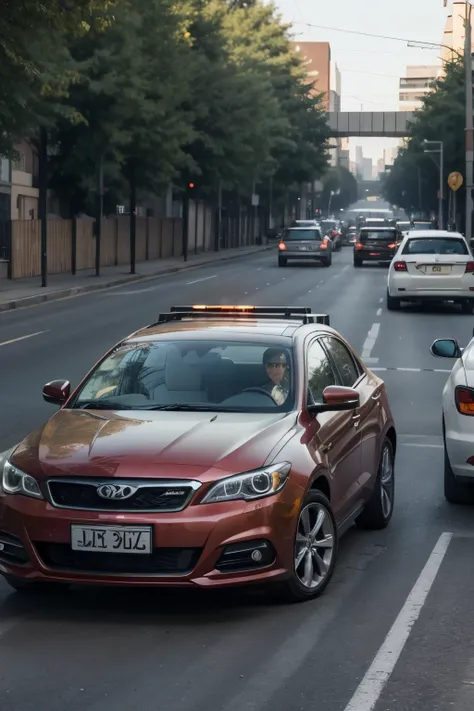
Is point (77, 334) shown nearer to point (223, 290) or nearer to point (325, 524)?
point (223, 290)

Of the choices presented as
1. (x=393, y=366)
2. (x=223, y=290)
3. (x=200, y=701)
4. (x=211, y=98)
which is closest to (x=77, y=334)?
(x=393, y=366)

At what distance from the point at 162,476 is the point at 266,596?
40.3 inches

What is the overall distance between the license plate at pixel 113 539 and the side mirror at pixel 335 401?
1.49 m

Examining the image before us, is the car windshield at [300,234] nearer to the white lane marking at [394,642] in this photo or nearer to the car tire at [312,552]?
the white lane marking at [394,642]

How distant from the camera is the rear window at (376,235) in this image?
56.7m

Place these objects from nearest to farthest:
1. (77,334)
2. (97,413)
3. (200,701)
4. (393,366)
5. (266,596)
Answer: (200,701) → (266,596) → (97,413) → (393,366) → (77,334)

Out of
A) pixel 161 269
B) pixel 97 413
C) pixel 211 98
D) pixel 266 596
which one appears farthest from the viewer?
pixel 211 98

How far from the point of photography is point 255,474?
22.0 ft

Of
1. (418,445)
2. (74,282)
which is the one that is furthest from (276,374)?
(74,282)

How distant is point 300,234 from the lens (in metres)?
57.1

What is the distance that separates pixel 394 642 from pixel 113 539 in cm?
137

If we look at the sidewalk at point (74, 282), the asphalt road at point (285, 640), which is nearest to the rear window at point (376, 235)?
the sidewalk at point (74, 282)

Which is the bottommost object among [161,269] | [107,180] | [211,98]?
[161,269]

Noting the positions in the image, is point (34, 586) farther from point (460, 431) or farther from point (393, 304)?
point (393, 304)
